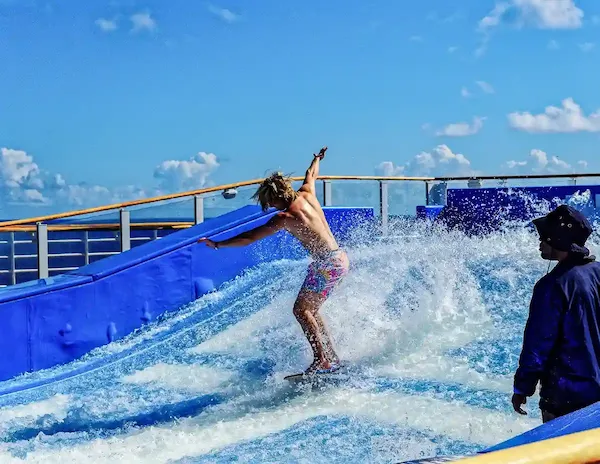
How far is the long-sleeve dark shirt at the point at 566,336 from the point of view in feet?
9.66

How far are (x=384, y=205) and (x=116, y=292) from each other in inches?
198

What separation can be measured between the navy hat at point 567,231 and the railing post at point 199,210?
20.8 feet

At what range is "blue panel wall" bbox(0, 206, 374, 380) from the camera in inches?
267

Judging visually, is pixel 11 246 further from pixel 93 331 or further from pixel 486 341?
pixel 486 341

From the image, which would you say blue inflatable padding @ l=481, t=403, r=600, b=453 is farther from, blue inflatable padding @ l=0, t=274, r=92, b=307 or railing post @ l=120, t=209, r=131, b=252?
railing post @ l=120, t=209, r=131, b=252

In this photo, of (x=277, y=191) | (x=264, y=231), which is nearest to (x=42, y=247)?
(x=264, y=231)

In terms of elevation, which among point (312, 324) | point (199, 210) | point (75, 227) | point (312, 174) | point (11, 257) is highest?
point (312, 174)

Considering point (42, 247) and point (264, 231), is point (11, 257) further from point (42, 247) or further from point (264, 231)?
point (264, 231)

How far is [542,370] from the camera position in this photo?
9.87 feet

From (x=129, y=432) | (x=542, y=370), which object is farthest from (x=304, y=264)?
(x=542, y=370)

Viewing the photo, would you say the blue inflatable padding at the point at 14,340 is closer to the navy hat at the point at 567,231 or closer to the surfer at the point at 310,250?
the surfer at the point at 310,250

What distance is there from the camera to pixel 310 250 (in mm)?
5707

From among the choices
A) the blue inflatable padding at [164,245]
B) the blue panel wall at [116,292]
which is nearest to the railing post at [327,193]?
the blue panel wall at [116,292]

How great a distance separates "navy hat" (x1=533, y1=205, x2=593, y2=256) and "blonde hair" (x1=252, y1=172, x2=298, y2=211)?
108 inches
